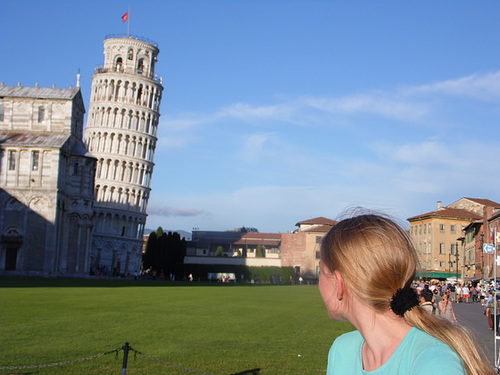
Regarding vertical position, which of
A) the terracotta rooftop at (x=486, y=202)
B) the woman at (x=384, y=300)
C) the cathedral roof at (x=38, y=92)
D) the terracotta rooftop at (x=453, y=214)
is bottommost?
the woman at (x=384, y=300)

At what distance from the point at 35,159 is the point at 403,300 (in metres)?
63.6

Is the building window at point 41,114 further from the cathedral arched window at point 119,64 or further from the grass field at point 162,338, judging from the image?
the grass field at point 162,338

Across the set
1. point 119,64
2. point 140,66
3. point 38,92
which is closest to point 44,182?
point 38,92

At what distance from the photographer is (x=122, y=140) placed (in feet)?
320

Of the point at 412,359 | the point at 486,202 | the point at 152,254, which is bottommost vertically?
the point at 152,254

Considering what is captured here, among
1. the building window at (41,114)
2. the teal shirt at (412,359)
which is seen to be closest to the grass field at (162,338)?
the teal shirt at (412,359)

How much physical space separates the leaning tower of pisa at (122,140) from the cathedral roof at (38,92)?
95.2ft

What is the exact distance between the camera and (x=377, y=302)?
241cm

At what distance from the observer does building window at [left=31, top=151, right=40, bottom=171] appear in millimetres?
61406

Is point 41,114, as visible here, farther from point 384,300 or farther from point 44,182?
point 384,300

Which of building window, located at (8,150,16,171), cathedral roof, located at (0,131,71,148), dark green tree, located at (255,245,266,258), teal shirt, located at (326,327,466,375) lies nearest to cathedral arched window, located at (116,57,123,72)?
cathedral roof, located at (0,131,71,148)

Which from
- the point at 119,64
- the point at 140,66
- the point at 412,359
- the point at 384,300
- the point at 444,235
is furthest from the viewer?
the point at 140,66

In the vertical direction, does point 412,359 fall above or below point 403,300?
below

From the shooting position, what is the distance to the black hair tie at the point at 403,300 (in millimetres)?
2334
